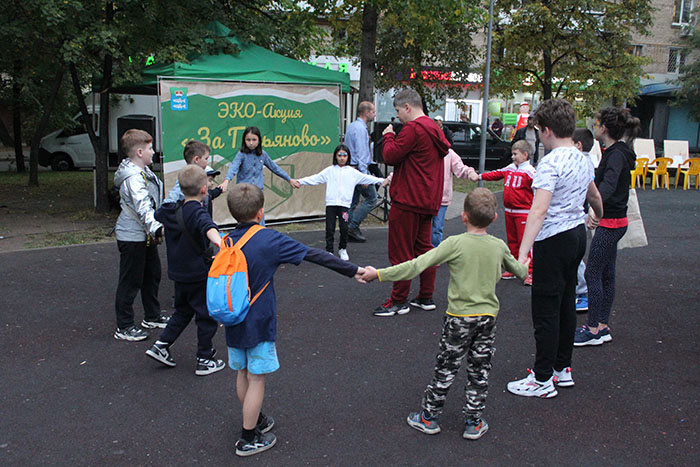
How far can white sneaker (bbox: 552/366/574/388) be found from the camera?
4261 millimetres

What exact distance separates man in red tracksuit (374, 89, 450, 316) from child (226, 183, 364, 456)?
239 cm

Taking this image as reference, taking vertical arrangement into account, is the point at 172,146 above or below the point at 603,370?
above

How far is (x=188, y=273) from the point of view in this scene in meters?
4.41

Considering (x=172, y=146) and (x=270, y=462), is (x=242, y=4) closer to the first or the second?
(x=172, y=146)

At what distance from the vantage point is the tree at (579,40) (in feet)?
61.8

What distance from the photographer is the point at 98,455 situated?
3389 millimetres

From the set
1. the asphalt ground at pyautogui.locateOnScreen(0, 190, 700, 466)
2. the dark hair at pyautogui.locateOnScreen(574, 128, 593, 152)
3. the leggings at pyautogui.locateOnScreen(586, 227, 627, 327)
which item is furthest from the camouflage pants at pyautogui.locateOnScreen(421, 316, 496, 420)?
the dark hair at pyautogui.locateOnScreen(574, 128, 593, 152)

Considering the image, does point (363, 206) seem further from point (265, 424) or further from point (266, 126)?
point (265, 424)

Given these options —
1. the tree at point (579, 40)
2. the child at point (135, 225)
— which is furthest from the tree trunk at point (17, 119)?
the child at point (135, 225)

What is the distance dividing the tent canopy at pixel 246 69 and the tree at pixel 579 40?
986 cm

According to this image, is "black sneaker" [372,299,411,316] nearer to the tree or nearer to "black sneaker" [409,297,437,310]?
"black sneaker" [409,297,437,310]

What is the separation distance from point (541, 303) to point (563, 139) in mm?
1051

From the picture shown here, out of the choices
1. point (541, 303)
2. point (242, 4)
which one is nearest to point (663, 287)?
point (541, 303)

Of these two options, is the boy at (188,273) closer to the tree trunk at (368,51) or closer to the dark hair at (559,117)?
the dark hair at (559,117)
